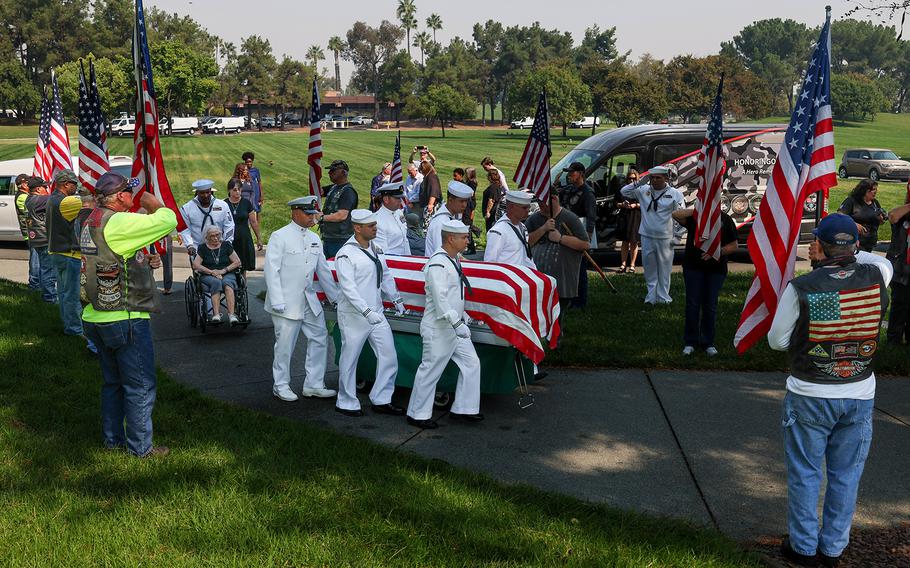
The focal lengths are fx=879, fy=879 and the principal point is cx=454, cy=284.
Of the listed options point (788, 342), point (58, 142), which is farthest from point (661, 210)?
point (58, 142)

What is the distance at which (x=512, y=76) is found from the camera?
456 feet

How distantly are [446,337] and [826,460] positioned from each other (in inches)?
133

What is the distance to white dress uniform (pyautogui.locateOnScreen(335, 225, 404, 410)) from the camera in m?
7.90

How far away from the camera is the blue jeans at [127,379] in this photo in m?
6.39

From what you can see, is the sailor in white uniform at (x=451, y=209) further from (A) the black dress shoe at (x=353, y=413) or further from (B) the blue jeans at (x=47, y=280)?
(B) the blue jeans at (x=47, y=280)

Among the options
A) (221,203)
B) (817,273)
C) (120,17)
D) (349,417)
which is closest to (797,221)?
(817,273)

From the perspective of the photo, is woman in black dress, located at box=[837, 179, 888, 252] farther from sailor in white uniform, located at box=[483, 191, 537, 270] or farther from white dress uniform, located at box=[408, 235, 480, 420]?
white dress uniform, located at box=[408, 235, 480, 420]

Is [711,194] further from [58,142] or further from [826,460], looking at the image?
[58,142]

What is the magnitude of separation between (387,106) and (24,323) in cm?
12802

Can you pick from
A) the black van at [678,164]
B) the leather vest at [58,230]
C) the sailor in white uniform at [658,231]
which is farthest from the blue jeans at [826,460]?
the black van at [678,164]

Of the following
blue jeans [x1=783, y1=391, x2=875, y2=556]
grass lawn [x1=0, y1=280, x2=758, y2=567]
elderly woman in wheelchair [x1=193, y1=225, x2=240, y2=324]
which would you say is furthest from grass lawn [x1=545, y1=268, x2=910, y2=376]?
blue jeans [x1=783, y1=391, x2=875, y2=556]

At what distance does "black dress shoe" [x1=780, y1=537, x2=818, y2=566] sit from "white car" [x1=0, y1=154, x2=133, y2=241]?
16.3 meters

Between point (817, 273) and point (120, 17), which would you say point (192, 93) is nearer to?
point (120, 17)

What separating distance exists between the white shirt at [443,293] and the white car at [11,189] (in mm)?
12941
